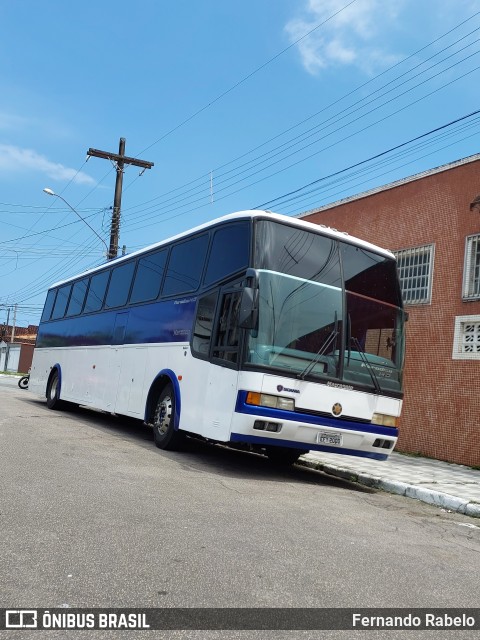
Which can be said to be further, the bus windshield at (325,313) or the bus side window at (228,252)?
the bus side window at (228,252)

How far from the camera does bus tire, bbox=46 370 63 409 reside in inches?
621

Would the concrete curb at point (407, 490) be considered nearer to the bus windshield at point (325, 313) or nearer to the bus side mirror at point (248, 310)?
the bus windshield at point (325, 313)

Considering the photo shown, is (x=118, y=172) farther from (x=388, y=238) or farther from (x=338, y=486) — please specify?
(x=338, y=486)

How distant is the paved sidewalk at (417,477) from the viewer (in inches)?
309

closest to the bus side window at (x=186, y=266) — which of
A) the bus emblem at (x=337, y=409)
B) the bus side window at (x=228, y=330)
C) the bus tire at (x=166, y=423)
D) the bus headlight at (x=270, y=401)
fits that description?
the bus side window at (x=228, y=330)

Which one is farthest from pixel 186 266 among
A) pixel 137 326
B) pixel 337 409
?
pixel 337 409

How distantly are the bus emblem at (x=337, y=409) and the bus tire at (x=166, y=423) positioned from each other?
246cm

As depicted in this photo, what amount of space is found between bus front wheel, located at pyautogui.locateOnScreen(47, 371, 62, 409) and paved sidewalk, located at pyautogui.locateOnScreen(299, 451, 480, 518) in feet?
23.3

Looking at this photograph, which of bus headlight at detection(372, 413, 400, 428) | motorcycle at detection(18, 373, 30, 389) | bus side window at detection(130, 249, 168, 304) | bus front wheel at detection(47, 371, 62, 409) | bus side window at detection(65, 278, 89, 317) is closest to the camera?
bus headlight at detection(372, 413, 400, 428)

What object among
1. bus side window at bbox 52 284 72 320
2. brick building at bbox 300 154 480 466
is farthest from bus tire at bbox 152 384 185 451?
bus side window at bbox 52 284 72 320

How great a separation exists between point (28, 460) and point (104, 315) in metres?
6.31

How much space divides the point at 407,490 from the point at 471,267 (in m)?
5.62

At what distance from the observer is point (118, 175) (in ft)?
86.9

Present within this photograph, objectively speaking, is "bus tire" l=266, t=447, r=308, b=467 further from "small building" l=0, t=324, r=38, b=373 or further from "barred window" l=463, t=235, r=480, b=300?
"small building" l=0, t=324, r=38, b=373
